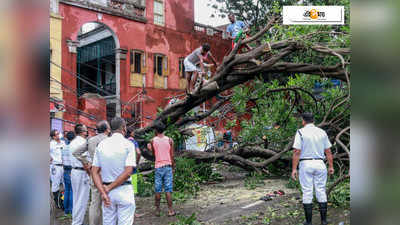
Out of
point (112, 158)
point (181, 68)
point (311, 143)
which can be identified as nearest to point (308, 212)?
point (311, 143)

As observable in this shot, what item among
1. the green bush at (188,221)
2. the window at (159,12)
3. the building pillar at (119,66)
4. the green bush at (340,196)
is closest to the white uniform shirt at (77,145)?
the green bush at (188,221)

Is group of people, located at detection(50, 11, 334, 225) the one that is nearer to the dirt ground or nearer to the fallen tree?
the dirt ground

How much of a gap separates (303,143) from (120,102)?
8.92 meters

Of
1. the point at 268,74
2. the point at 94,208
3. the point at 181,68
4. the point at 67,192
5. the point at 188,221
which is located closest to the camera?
the point at 94,208

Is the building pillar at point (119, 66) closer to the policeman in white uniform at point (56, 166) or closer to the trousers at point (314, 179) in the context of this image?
the policeman in white uniform at point (56, 166)

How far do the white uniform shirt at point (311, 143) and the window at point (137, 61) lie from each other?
968cm

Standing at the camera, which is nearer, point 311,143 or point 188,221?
point 311,143

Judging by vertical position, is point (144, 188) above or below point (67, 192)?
below

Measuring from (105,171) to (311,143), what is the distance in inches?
121

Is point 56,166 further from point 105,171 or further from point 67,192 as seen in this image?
point 105,171

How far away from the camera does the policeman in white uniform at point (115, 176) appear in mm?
3758

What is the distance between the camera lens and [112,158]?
377 cm

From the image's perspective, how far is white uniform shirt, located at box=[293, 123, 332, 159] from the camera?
16.4ft
